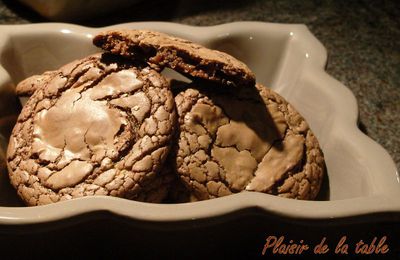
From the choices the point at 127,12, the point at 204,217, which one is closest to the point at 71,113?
the point at 204,217

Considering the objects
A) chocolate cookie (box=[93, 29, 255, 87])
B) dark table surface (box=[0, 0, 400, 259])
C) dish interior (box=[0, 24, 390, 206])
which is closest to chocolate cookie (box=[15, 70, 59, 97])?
dish interior (box=[0, 24, 390, 206])

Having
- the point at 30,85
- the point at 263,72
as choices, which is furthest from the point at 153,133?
the point at 263,72

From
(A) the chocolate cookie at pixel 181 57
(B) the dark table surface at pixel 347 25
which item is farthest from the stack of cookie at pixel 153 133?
(B) the dark table surface at pixel 347 25

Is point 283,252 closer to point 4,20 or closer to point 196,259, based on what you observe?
point 196,259

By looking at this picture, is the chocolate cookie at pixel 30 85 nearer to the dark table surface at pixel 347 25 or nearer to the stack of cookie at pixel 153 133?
the stack of cookie at pixel 153 133

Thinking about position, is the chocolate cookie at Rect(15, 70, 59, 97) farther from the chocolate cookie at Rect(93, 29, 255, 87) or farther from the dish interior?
the chocolate cookie at Rect(93, 29, 255, 87)

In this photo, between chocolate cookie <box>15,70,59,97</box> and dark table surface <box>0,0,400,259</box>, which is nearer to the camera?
chocolate cookie <box>15,70,59,97</box>
